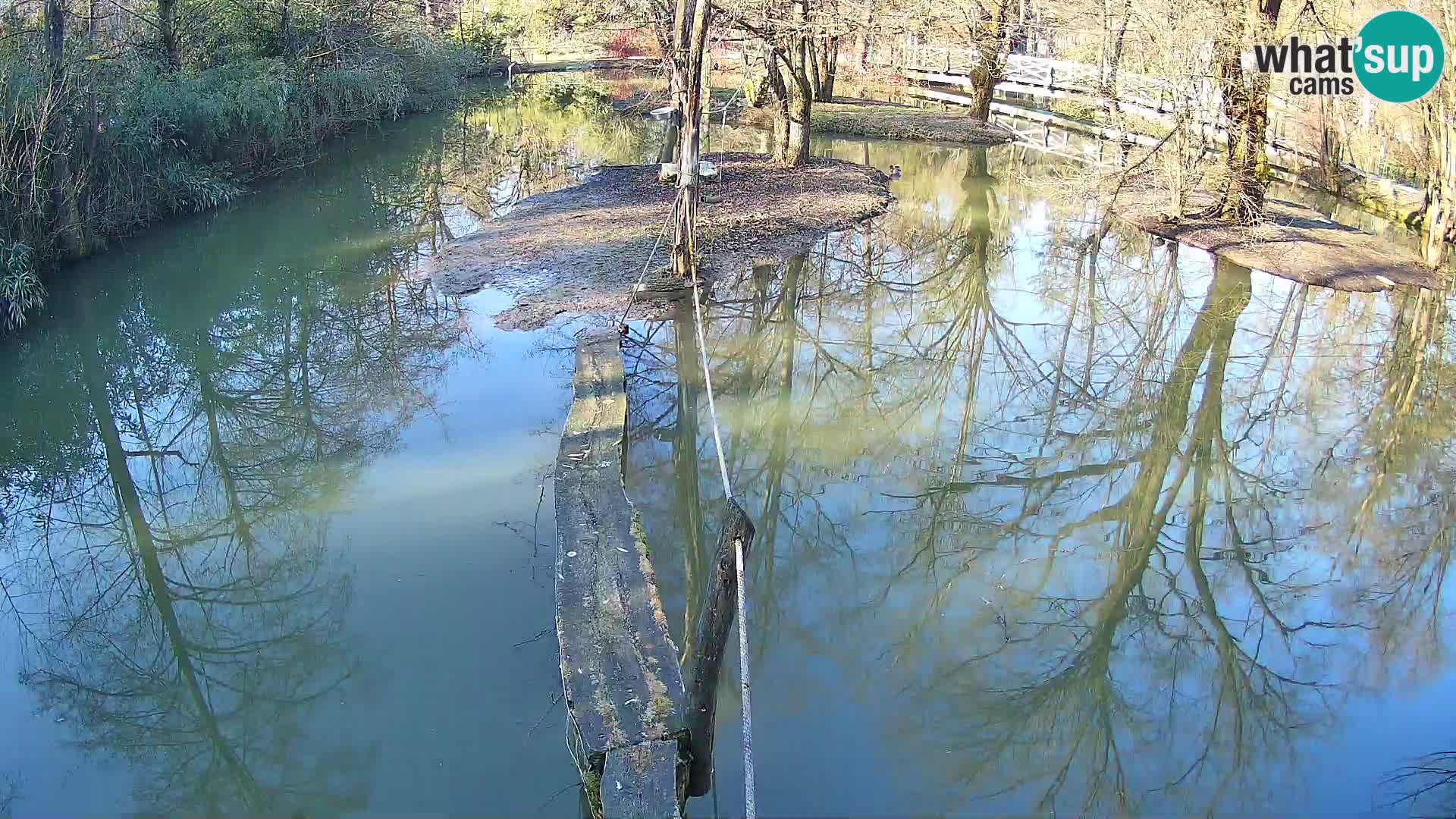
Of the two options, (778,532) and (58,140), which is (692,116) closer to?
(778,532)

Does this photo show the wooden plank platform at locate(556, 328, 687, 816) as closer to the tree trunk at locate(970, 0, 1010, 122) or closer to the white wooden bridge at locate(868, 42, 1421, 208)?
the white wooden bridge at locate(868, 42, 1421, 208)

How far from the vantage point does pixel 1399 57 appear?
43.9 ft

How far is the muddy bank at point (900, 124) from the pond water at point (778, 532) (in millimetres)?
10514

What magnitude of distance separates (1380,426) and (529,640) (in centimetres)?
708

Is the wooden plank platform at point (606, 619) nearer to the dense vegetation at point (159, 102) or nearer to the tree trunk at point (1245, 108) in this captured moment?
the dense vegetation at point (159, 102)

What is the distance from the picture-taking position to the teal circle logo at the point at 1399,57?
1262cm

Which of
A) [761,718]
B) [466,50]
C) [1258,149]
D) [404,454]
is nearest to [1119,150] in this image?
[1258,149]

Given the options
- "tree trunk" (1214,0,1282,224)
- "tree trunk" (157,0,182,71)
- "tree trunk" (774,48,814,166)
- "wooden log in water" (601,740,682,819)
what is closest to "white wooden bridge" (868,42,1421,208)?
"tree trunk" (1214,0,1282,224)

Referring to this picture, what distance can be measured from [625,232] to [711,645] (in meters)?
9.63

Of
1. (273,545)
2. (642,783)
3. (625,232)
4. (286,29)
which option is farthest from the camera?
(286,29)

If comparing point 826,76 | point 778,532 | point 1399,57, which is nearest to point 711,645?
point 778,532

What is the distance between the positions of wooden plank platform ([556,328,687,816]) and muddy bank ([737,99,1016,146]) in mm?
16938

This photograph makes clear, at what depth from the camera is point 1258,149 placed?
13273mm

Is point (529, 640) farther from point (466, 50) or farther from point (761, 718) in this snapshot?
point (466, 50)
